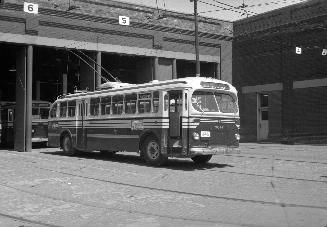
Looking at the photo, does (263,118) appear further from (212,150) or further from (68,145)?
(212,150)

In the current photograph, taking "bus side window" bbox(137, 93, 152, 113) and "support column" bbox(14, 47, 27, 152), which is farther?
"support column" bbox(14, 47, 27, 152)

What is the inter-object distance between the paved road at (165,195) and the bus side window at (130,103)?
235 centimetres

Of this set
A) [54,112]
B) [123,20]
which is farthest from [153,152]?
[123,20]

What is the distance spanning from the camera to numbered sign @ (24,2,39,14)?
78.3 feet

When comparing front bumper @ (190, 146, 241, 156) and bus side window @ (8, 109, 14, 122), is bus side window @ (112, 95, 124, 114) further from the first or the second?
bus side window @ (8, 109, 14, 122)

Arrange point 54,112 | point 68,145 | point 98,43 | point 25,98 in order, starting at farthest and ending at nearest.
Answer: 1. point 98,43
2. point 25,98
3. point 54,112
4. point 68,145

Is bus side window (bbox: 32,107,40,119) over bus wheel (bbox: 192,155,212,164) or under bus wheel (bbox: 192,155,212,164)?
over

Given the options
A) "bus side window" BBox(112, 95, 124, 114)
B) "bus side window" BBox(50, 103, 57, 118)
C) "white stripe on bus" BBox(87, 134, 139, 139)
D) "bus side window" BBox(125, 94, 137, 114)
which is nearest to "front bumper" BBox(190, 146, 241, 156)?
"white stripe on bus" BBox(87, 134, 139, 139)

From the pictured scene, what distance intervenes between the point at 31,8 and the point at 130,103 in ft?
35.9

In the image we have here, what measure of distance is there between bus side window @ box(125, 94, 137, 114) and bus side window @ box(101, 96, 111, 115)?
4.04 ft

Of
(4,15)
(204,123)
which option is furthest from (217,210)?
(4,15)

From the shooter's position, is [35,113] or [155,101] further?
[35,113]

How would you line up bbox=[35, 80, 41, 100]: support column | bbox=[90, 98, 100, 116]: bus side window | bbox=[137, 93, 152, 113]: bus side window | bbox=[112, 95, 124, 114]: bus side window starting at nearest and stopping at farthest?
1. bbox=[137, 93, 152, 113]: bus side window
2. bbox=[112, 95, 124, 114]: bus side window
3. bbox=[90, 98, 100, 116]: bus side window
4. bbox=[35, 80, 41, 100]: support column

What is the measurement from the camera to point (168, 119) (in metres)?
14.5
